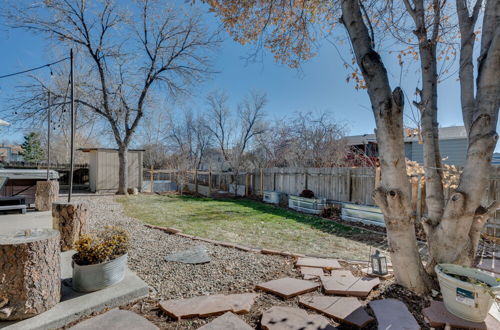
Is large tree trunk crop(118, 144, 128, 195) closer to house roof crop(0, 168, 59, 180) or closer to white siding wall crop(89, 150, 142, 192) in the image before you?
white siding wall crop(89, 150, 142, 192)

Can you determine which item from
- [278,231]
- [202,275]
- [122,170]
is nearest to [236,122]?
[122,170]

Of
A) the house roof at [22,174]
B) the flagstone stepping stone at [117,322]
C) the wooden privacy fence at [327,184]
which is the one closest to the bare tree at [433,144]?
the wooden privacy fence at [327,184]

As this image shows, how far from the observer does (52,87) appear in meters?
10.6

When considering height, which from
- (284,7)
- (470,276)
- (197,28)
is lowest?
(470,276)

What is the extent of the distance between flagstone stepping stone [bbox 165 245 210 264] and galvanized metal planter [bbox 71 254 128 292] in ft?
3.17

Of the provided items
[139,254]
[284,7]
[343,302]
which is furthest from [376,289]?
[284,7]

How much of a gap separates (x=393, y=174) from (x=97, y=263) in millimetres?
2822

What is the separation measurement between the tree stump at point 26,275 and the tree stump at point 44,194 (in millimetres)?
5235

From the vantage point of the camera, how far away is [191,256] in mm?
3324

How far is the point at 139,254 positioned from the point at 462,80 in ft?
14.4

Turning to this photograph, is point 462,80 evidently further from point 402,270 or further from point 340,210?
point 340,210

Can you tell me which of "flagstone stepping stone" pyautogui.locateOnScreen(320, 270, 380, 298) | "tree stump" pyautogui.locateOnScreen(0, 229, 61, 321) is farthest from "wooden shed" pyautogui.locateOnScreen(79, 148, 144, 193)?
"flagstone stepping stone" pyautogui.locateOnScreen(320, 270, 380, 298)

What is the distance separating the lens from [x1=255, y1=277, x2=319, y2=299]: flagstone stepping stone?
2326 mm

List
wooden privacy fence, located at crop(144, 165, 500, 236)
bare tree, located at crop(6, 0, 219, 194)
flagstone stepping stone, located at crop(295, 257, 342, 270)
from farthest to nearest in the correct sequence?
1. bare tree, located at crop(6, 0, 219, 194)
2. wooden privacy fence, located at crop(144, 165, 500, 236)
3. flagstone stepping stone, located at crop(295, 257, 342, 270)
